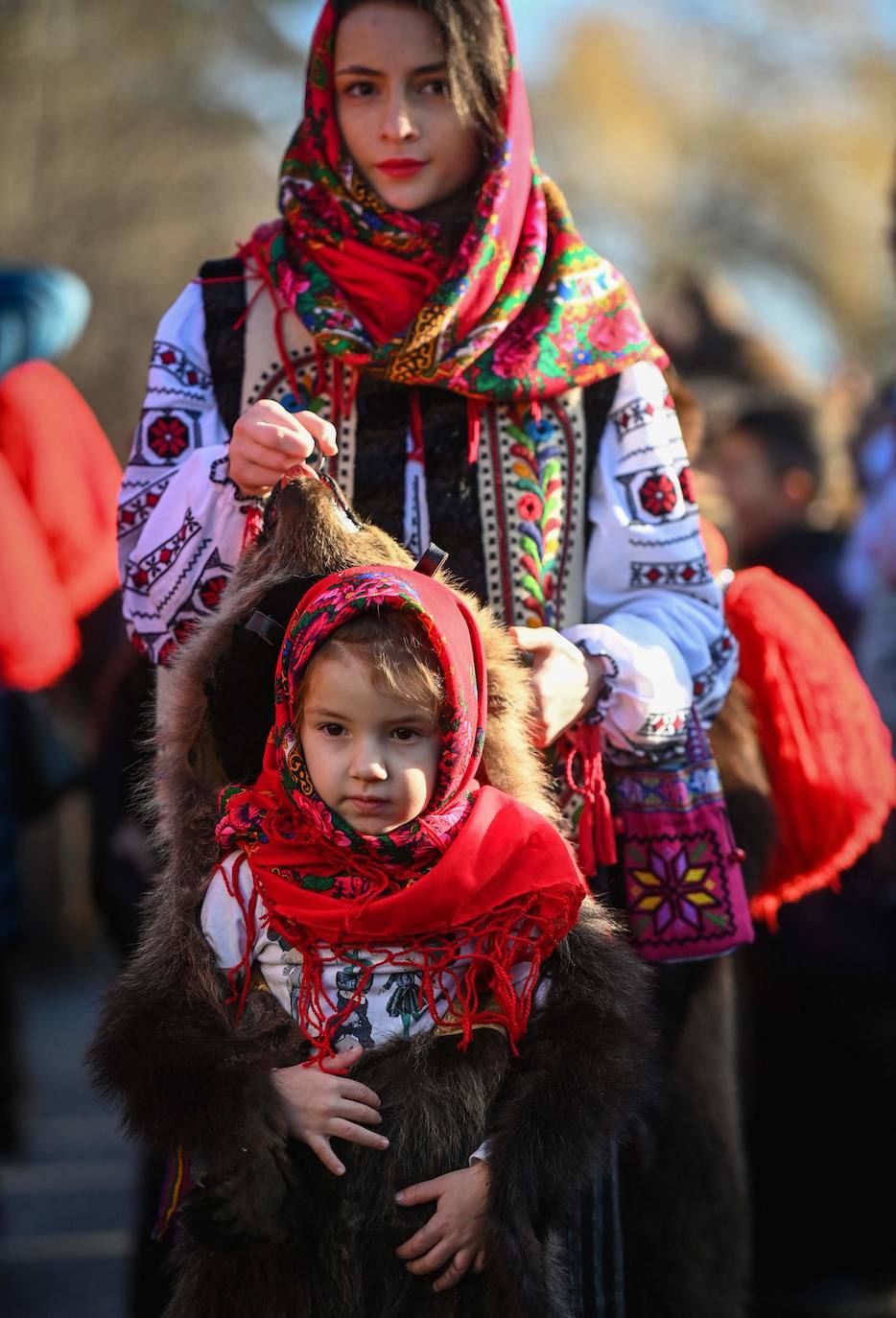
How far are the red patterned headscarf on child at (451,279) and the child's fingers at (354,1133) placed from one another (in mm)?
1034

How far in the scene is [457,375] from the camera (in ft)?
8.02

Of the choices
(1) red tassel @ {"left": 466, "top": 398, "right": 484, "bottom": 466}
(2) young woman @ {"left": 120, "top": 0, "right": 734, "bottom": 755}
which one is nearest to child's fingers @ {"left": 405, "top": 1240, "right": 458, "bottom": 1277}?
(2) young woman @ {"left": 120, "top": 0, "right": 734, "bottom": 755}

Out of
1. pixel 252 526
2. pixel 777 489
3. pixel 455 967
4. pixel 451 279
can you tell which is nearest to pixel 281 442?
pixel 252 526

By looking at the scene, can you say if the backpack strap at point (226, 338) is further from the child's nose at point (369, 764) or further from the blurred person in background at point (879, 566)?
the blurred person in background at point (879, 566)

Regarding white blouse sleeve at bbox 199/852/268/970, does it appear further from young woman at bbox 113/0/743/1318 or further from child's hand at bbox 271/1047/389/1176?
young woman at bbox 113/0/743/1318

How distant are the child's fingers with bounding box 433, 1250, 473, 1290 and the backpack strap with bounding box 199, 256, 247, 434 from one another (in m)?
1.21

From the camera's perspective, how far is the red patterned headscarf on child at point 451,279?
245cm

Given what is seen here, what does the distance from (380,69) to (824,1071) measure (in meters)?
2.83

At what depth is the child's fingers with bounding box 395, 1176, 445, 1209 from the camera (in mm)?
2053

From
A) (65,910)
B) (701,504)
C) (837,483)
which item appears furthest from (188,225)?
(701,504)

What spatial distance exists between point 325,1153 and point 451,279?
121 cm

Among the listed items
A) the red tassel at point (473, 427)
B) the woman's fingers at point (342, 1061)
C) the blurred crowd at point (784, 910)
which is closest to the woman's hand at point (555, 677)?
the red tassel at point (473, 427)

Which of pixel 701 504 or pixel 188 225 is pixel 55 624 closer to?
pixel 701 504

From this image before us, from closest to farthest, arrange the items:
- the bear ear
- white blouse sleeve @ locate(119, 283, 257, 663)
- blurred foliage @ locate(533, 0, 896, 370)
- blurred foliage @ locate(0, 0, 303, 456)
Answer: the bear ear
white blouse sleeve @ locate(119, 283, 257, 663)
blurred foliage @ locate(0, 0, 303, 456)
blurred foliage @ locate(533, 0, 896, 370)
